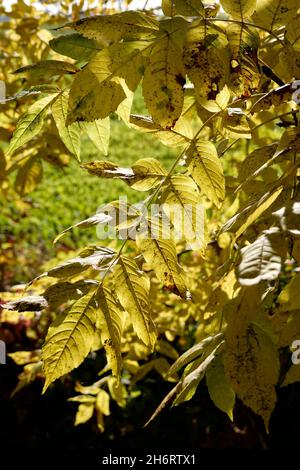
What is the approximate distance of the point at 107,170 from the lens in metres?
1.35

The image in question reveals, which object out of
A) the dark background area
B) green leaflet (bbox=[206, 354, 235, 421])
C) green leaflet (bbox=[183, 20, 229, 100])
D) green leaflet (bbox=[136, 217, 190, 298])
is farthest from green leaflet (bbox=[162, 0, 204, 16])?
the dark background area

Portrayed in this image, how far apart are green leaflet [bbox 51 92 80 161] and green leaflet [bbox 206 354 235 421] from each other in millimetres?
569

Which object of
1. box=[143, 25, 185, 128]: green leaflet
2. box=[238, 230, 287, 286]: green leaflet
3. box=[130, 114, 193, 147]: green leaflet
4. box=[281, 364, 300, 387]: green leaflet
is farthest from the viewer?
box=[130, 114, 193, 147]: green leaflet

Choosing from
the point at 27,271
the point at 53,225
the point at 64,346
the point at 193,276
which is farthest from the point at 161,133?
the point at 53,225

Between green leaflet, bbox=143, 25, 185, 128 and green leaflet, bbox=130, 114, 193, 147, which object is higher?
green leaflet, bbox=143, 25, 185, 128

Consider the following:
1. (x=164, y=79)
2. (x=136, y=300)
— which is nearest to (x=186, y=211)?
(x=136, y=300)

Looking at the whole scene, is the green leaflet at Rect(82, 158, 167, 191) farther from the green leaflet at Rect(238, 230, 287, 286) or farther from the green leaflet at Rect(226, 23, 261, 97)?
the green leaflet at Rect(238, 230, 287, 286)

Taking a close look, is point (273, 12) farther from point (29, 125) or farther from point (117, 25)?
point (29, 125)

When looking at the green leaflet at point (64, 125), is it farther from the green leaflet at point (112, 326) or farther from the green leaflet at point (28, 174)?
the green leaflet at point (28, 174)

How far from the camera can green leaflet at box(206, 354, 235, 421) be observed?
1222 millimetres

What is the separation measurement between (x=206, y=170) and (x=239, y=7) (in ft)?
1.15

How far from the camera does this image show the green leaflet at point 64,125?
4.40 feet
